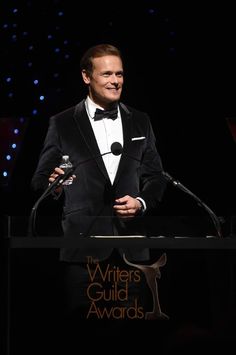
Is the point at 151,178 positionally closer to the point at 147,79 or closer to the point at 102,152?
the point at 102,152

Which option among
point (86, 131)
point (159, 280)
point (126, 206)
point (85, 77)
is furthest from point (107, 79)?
point (159, 280)

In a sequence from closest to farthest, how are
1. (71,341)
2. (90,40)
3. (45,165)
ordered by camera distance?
1. (71,341)
2. (45,165)
3. (90,40)

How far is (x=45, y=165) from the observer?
15.0 feet

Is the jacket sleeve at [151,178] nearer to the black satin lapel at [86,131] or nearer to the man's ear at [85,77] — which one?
the black satin lapel at [86,131]

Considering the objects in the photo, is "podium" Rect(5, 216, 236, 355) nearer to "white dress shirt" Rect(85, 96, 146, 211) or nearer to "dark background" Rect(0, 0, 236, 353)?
"white dress shirt" Rect(85, 96, 146, 211)

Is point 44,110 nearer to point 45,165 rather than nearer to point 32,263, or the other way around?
point 45,165

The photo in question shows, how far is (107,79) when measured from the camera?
4.59 metres

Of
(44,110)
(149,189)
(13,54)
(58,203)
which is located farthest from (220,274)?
(13,54)

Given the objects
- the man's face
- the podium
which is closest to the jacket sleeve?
the man's face

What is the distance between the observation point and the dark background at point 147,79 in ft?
16.2

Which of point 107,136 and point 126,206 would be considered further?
point 107,136

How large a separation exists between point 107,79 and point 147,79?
511mm

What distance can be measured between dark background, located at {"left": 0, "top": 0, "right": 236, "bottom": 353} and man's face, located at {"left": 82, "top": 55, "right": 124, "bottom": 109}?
29 cm

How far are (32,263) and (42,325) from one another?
11.1 inches
